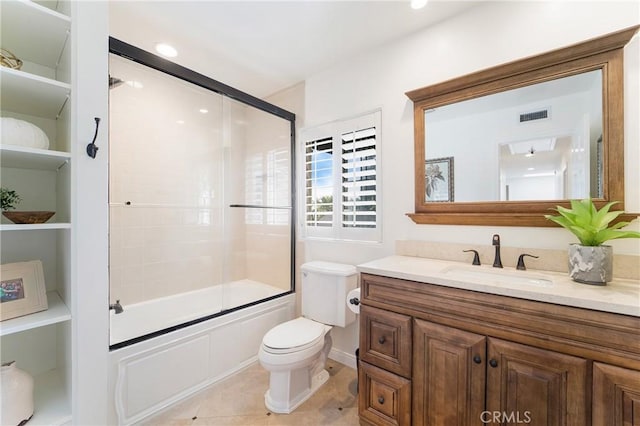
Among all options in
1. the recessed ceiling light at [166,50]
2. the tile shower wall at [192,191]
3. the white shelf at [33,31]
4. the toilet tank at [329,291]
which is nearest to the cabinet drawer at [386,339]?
the toilet tank at [329,291]

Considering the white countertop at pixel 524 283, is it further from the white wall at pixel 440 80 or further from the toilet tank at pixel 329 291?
the toilet tank at pixel 329 291

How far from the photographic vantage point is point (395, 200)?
77.7 inches

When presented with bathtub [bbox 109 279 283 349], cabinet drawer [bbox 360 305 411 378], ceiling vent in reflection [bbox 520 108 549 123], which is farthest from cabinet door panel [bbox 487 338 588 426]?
bathtub [bbox 109 279 283 349]

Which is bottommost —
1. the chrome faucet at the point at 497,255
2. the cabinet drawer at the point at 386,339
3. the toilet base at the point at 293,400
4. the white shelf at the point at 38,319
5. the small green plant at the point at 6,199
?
the toilet base at the point at 293,400

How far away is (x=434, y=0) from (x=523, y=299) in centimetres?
178

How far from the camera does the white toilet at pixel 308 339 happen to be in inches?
64.4

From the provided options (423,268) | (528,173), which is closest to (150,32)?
(423,268)

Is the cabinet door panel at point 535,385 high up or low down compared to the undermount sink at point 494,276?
down

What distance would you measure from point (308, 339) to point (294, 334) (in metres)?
0.11

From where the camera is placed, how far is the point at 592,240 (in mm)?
1178

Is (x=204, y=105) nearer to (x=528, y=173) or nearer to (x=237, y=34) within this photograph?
(x=237, y=34)

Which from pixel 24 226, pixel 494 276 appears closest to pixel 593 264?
pixel 494 276

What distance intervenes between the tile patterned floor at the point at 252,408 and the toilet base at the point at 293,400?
3cm

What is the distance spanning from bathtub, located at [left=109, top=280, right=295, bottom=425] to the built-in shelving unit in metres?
0.28
